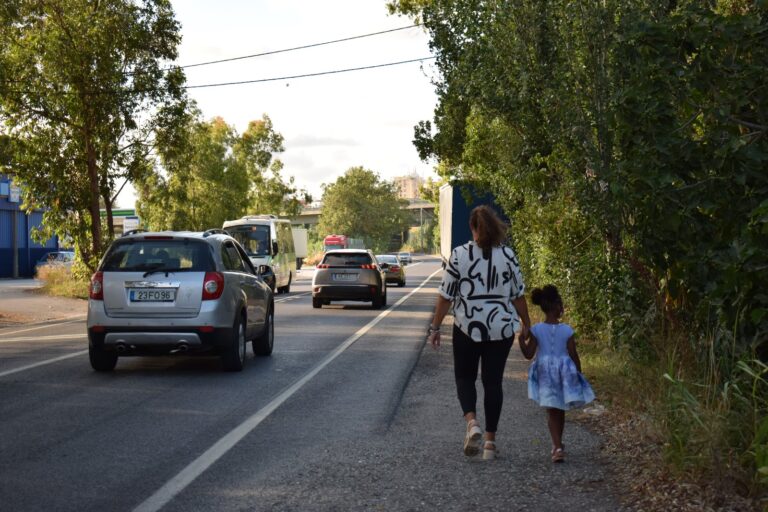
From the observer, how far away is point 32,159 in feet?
96.0

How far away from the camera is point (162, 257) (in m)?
11.7

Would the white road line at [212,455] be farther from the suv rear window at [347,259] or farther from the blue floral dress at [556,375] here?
the suv rear window at [347,259]

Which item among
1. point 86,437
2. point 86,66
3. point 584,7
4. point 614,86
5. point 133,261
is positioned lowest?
point 86,437

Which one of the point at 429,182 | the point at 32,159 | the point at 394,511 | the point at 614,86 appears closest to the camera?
the point at 394,511

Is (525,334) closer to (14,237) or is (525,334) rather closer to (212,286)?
(212,286)

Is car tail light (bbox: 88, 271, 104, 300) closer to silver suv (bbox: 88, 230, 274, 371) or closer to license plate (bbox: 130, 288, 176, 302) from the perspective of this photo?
silver suv (bbox: 88, 230, 274, 371)

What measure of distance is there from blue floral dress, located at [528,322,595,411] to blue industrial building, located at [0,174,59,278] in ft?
158

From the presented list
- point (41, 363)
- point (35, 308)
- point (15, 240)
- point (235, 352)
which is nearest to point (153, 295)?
point (235, 352)

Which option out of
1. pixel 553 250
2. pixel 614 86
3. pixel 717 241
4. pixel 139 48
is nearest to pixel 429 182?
pixel 139 48

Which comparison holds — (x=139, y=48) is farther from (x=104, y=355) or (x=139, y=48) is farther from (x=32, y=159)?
(x=104, y=355)

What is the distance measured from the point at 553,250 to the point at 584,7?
4345mm

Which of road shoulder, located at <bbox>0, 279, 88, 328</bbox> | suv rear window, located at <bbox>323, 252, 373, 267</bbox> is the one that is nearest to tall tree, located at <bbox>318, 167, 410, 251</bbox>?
road shoulder, located at <bbox>0, 279, 88, 328</bbox>

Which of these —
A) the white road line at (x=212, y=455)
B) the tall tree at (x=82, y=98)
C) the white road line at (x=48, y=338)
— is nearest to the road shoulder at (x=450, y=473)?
the white road line at (x=212, y=455)

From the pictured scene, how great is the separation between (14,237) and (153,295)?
147 feet
